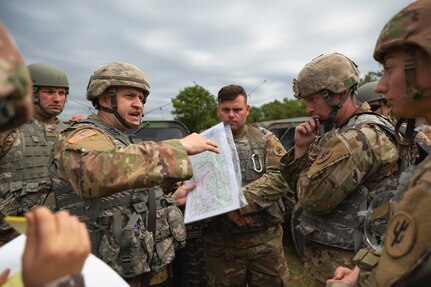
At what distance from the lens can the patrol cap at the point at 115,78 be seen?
2.21 metres

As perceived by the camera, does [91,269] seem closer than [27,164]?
Yes

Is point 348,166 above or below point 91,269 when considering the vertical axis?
above

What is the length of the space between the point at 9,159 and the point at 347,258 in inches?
Result: 129

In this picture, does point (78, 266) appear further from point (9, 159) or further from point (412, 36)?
point (9, 159)

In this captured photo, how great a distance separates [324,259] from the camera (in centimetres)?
226

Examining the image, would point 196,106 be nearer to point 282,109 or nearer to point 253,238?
point 282,109

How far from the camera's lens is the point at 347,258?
2135mm

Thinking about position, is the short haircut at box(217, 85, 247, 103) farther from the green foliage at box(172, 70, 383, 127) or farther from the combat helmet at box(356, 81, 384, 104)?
the green foliage at box(172, 70, 383, 127)

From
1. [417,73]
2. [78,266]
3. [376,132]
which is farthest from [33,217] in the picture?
[376,132]

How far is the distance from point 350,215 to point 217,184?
0.91 m

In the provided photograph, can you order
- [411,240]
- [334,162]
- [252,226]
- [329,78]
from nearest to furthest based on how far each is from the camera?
[411,240], [334,162], [329,78], [252,226]

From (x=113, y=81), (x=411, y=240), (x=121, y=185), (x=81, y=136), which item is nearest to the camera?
(x=411, y=240)

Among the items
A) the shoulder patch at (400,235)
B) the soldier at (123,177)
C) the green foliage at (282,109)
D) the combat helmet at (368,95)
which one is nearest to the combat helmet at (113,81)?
the soldier at (123,177)

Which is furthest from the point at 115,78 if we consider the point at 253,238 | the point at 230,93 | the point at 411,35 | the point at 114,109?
the point at 253,238
